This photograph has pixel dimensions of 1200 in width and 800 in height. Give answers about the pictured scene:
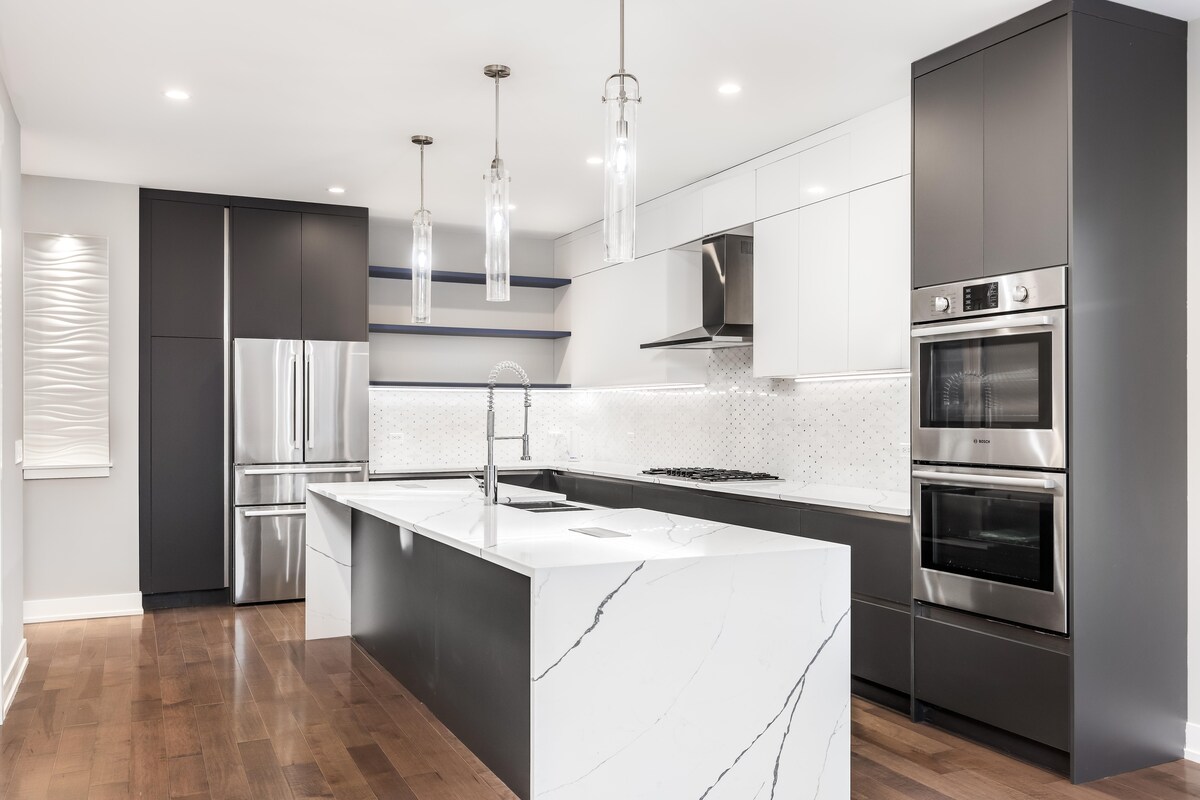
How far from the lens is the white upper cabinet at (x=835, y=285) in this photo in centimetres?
397

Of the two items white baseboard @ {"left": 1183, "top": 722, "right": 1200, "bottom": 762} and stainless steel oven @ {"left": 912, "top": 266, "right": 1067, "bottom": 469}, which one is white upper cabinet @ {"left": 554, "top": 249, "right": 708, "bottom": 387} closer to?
stainless steel oven @ {"left": 912, "top": 266, "right": 1067, "bottom": 469}

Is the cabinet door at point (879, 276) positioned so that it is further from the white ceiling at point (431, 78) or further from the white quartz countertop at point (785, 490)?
the white quartz countertop at point (785, 490)

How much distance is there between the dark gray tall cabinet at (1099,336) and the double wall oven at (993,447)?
6 cm

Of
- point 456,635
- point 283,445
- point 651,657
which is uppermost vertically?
point 283,445

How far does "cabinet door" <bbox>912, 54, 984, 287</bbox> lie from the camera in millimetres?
3371

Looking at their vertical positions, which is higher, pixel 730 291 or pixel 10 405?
pixel 730 291

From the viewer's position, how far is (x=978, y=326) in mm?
3322

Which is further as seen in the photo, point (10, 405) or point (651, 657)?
point (10, 405)

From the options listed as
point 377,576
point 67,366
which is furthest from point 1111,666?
point 67,366

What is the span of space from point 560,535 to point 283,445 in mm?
3666

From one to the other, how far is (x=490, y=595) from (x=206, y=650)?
2546 millimetres

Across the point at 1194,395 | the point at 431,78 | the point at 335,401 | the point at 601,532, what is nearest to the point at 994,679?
the point at 1194,395

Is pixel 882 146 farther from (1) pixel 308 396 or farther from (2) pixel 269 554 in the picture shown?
(2) pixel 269 554

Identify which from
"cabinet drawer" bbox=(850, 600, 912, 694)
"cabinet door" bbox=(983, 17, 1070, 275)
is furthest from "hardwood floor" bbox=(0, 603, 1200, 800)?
"cabinet door" bbox=(983, 17, 1070, 275)
